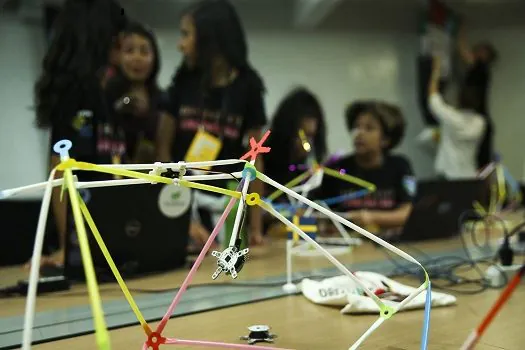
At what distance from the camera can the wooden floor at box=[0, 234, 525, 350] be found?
67cm

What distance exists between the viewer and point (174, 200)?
108 centimetres

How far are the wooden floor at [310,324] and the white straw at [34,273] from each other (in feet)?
0.69

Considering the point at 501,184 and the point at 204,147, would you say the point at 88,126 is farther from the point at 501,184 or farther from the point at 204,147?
the point at 501,184

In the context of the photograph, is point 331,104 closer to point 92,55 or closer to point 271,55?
point 271,55

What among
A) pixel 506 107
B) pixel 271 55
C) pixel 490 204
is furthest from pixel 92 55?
pixel 506 107

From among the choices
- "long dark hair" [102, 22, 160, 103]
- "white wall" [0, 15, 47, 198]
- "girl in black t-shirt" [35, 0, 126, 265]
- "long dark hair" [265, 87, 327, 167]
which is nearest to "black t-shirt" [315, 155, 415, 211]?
"long dark hair" [265, 87, 327, 167]

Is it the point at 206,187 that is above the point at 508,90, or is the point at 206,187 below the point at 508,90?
below

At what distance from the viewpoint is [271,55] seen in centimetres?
191

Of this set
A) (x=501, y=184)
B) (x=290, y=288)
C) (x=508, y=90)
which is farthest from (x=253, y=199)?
(x=508, y=90)

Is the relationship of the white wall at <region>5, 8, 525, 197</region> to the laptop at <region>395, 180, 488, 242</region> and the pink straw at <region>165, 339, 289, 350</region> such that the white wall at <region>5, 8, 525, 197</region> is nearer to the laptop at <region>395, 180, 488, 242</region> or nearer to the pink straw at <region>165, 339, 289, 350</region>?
the laptop at <region>395, 180, 488, 242</region>

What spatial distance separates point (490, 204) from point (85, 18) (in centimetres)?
127

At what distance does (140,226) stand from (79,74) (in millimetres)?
395

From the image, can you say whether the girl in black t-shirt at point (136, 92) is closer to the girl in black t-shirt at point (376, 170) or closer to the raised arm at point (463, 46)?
the girl in black t-shirt at point (376, 170)

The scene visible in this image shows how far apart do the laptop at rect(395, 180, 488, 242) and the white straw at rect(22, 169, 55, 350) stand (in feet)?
3.49
